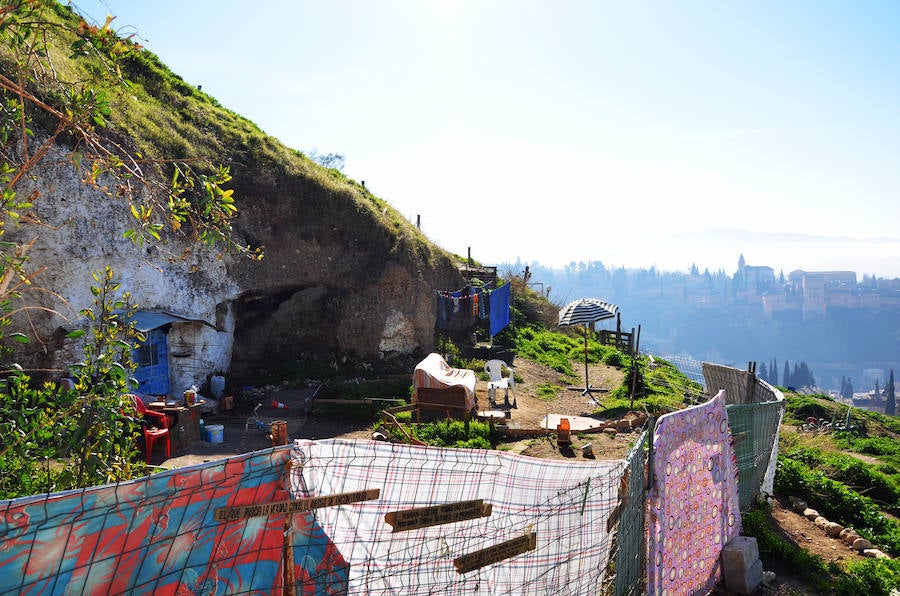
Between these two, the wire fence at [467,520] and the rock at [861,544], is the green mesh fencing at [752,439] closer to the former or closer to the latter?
the rock at [861,544]

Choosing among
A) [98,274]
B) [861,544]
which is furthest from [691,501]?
[98,274]

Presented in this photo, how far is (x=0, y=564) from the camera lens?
2473 mm

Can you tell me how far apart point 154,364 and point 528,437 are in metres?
8.56

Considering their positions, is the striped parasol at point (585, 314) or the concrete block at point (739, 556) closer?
the concrete block at point (739, 556)

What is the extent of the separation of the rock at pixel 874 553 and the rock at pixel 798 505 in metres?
1.08

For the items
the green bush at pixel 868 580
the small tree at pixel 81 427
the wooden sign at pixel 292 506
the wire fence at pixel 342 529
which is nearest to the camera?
the wire fence at pixel 342 529

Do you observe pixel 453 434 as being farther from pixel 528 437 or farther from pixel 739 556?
pixel 739 556

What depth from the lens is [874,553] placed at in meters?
7.36

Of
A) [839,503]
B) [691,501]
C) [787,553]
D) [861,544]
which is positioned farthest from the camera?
[839,503]

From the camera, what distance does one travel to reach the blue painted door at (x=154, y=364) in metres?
12.7

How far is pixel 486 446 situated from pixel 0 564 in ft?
29.9

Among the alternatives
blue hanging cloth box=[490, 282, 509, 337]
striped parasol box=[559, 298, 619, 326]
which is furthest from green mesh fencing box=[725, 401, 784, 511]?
blue hanging cloth box=[490, 282, 509, 337]

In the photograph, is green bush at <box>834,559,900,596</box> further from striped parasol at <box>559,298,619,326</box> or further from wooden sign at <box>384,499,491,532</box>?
striped parasol at <box>559,298,619,326</box>

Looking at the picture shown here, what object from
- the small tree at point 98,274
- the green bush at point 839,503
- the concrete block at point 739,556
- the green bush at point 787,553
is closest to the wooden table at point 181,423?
the small tree at point 98,274
